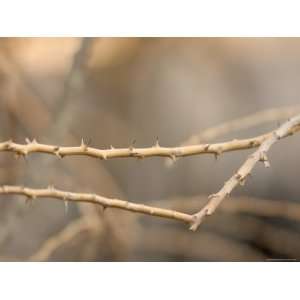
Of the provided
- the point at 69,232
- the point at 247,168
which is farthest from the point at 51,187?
the point at 247,168

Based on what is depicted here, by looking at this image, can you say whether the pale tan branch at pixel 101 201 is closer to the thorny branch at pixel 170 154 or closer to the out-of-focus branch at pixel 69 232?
the thorny branch at pixel 170 154

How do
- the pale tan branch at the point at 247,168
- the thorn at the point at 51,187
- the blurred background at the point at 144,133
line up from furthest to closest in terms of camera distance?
the blurred background at the point at 144,133 < the thorn at the point at 51,187 < the pale tan branch at the point at 247,168

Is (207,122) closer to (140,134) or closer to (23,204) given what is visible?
(140,134)

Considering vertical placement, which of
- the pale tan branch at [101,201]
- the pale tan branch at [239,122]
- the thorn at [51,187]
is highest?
the pale tan branch at [239,122]

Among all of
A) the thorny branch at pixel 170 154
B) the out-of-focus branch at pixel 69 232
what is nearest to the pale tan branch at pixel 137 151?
the thorny branch at pixel 170 154

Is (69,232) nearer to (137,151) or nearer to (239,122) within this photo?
(137,151)
